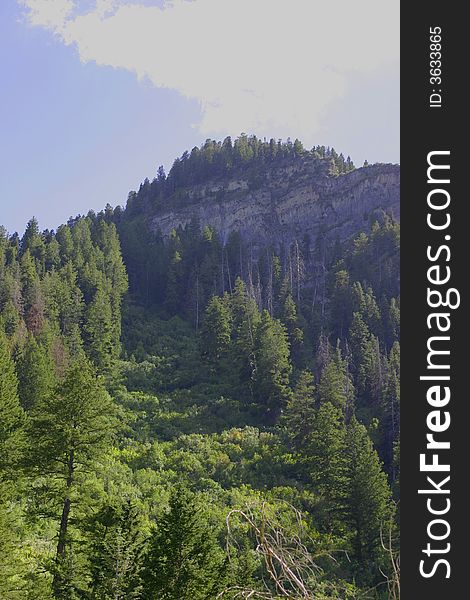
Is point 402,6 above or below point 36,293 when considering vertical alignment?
below

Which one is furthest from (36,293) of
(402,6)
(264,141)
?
(264,141)

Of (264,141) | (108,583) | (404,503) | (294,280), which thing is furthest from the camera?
(264,141)

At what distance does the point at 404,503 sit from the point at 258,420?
4132cm

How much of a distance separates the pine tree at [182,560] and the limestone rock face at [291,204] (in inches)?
2951

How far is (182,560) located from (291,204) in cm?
8671

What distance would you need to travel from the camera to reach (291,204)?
3802 inches

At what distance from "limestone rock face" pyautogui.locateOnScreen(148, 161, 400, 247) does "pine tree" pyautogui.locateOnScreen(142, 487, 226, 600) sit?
2951 inches

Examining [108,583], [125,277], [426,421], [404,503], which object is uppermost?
[125,277]

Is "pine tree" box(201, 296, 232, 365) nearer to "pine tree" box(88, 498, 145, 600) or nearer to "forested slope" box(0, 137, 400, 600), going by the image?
"forested slope" box(0, 137, 400, 600)

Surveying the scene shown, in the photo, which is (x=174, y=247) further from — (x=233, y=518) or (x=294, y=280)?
(x=233, y=518)

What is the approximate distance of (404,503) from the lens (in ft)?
9.59

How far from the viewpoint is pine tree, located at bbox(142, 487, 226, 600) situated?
1314 cm

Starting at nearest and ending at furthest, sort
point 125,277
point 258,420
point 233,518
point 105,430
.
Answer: point 105,430, point 233,518, point 258,420, point 125,277

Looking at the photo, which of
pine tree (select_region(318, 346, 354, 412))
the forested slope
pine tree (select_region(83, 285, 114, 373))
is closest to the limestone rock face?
the forested slope
